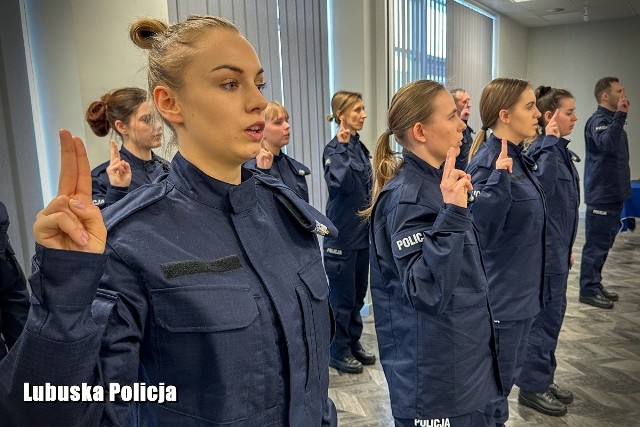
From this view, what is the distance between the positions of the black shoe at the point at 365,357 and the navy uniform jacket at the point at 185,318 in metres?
2.23

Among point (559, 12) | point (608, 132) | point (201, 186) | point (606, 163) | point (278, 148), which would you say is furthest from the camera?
point (559, 12)

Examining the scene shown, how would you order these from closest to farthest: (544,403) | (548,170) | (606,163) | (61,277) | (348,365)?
(61,277)
(544,403)
(548,170)
(348,365)
(606,163)

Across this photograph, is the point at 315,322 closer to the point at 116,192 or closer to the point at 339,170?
the point at 116,192

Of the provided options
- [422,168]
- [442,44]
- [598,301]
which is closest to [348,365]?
[422,168]

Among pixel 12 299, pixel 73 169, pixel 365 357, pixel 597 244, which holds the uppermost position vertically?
pixel 73 169

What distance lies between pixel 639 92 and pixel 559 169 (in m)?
5.23

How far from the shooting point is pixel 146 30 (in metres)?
0.96

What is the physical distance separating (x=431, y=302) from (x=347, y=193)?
5.83ft

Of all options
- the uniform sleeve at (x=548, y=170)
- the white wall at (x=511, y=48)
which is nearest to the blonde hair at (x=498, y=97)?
the uniform sleeve at (x=548, y=170)

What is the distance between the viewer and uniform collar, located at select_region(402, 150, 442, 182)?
151 cm

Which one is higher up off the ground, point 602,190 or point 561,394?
point 602,190

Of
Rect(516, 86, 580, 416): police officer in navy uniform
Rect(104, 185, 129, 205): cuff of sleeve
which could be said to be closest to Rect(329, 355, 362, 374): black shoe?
Rect(516, 86, 580, 416): police officer in navy uniform

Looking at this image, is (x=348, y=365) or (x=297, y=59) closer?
(x=348, y=365)

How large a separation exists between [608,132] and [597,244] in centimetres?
87
